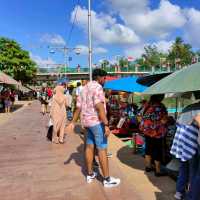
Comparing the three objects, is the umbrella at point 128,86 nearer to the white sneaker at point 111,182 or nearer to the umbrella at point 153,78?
the umbrella at point 153,78

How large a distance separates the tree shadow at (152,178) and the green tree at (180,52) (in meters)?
88.4

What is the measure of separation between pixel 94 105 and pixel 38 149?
12.7ft

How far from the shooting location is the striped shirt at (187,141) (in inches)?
163

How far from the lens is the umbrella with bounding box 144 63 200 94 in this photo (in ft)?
13.5

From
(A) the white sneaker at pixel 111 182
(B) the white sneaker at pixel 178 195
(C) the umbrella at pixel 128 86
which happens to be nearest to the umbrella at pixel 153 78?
(A) the white sneaker at pixel 111 182

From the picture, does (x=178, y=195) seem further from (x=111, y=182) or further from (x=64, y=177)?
(x=64, y=177)

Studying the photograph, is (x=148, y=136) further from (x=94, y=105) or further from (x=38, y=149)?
(x=38, y=149)

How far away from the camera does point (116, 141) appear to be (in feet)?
31.2

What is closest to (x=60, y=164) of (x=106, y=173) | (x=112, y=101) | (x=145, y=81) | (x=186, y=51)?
(x=106, y=173)

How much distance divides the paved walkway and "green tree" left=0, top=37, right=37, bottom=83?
4648 centimetres

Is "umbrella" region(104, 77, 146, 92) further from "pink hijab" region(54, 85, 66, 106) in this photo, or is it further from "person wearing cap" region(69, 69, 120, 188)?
"person wearing cap" region(69, 69, 120, 188)

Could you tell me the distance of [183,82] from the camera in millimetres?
4332

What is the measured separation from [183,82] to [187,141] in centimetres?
74

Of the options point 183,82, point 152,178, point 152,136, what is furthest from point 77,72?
point 183,82
